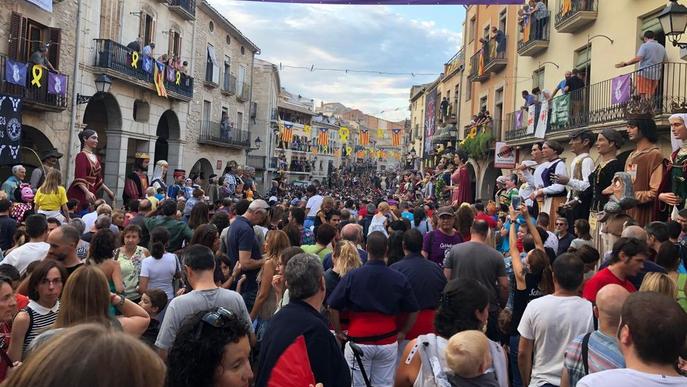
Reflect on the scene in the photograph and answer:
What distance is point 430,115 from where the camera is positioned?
131 ft

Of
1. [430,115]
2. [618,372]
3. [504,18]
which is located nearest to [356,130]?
[430,115]

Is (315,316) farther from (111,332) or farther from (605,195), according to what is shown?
(605,195)

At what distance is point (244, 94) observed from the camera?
34.0 metres

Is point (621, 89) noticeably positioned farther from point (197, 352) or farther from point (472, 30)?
point (472, 30)

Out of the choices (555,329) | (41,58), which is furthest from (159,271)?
(41,58)

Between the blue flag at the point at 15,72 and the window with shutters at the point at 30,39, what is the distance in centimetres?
91

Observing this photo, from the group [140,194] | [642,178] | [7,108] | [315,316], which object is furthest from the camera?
[7,108]

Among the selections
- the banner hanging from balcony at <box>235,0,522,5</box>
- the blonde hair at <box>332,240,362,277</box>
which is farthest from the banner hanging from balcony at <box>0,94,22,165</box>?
the blonde hair at <box>332,240,362,277</box>

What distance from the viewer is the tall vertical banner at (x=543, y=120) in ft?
50.5

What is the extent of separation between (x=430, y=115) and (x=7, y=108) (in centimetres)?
3016

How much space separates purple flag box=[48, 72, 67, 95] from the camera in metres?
15.4

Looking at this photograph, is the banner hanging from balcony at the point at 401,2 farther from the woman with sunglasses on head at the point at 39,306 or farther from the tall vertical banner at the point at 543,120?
the tall vertical banner at the point at 543,120

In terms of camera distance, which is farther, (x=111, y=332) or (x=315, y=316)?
(x=315, y=316)

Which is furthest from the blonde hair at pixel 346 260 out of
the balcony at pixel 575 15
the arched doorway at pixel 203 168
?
the arched doorway at pixel 203 168
